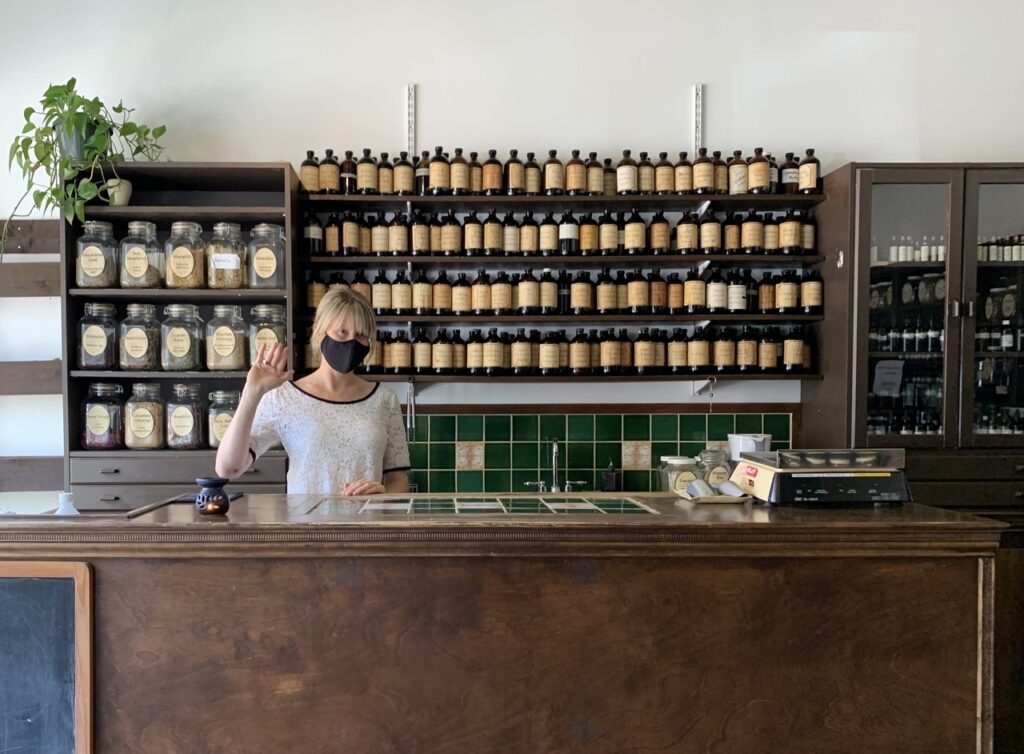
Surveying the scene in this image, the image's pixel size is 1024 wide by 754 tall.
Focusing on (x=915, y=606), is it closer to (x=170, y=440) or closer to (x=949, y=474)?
(x=949, y=474)

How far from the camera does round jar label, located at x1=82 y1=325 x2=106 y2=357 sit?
2988mm

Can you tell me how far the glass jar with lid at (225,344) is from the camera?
3.02 m

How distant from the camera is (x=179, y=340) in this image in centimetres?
301

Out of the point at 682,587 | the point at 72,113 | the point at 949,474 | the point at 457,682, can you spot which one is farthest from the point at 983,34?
the point at 72,113

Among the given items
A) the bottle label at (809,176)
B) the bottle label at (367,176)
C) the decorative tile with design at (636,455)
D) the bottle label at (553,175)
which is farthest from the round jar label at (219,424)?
the bottle label at (809,176)

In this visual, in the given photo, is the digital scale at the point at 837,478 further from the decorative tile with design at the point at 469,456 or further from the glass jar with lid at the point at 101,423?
the glass jar with lid at the point at 101,423

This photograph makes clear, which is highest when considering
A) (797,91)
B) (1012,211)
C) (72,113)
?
(797,91)

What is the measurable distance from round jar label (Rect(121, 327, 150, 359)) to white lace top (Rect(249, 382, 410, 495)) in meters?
1.25

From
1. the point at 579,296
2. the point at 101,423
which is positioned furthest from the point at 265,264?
the point at 579,296

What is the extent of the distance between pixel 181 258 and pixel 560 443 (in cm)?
187

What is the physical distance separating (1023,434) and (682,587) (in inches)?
90.8

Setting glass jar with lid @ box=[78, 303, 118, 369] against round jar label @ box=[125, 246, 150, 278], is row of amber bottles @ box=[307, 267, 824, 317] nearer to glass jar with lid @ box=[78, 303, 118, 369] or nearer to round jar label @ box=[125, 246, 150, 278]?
round jar label @ box=[125, 246, 150, 278]

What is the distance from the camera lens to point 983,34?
11.3 feet

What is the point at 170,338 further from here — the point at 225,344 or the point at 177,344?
the point at 225,344
